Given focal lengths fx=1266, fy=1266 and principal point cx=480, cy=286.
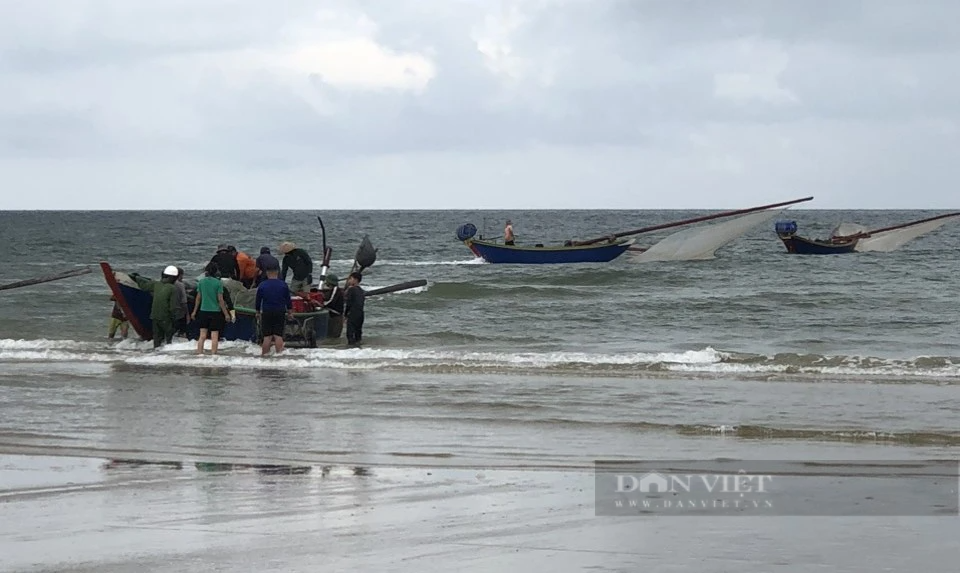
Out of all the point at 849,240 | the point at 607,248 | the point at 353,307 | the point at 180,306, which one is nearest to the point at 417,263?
the point at 607,248

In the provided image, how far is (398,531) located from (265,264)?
11.2 m

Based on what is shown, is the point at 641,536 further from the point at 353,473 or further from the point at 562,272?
the point at 562,272

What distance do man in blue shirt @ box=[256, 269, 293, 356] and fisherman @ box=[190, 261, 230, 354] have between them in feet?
1.71

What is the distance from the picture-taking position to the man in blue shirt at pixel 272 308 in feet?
54.5

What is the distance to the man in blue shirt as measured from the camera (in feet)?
54.5

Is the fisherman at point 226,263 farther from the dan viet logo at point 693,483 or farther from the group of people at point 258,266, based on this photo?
the dan viet logo at point 693,483

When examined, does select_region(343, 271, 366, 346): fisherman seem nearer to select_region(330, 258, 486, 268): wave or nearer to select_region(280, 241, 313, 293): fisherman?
select_region(280, 241, 313, 293): fisherman

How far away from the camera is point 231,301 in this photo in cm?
1833

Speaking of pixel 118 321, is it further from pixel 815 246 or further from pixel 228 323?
pixel 815 246

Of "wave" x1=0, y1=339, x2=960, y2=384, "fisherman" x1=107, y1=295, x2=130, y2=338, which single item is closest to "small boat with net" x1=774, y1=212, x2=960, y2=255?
"wave" x1=0, y1=339, x2=960, y2=384

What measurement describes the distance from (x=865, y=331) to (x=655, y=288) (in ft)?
36.9

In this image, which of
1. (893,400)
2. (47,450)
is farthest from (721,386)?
(47,450)

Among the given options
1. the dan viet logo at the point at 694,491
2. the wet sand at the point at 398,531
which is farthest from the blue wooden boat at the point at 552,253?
the wet sand at the point at 398,531

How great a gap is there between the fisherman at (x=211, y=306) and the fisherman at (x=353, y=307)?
2.09m
